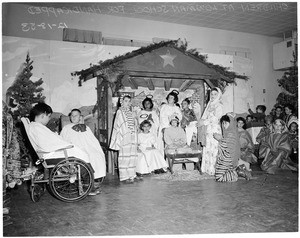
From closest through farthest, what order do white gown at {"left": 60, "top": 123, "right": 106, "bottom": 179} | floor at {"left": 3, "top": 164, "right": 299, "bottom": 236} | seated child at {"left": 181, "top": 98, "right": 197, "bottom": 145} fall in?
1. floor at {"left": 3, "top": 164, "right": 299, "bottom": 236}
2. white gown at {"left": 60, "top": 123, "right": 106, "bottom": 179}
3. seated child at {"left": 181, "top": 98, "right": 197, "bottom": 145}

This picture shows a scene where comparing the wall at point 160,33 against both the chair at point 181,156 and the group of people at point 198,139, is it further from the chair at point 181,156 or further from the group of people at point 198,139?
the chair at point 181,156

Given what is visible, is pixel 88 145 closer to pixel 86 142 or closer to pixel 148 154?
pixel 86 142

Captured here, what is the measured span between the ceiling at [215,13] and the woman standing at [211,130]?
9.03 ft

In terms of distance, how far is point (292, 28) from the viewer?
10.6m

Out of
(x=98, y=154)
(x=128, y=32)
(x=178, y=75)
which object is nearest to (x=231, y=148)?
(x=178, y=75)

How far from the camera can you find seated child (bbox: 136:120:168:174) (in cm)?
624

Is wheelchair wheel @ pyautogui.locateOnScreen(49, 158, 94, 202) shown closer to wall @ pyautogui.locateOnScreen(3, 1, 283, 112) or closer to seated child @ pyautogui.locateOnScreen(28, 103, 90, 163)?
seated child @ pyautogui.locateOnScreen(28, 103, 90, 163)

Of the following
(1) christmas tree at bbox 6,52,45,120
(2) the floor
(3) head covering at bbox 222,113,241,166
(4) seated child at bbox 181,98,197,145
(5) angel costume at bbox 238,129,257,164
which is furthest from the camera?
(4) seated child at bbox 181,98,197,145

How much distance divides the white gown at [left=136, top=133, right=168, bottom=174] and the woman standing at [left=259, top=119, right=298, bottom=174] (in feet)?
7.92

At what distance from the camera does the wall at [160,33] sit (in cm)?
780

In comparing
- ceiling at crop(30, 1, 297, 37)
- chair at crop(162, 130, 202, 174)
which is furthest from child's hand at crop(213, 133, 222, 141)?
ceiling at crop(30, 1, 297, 37)

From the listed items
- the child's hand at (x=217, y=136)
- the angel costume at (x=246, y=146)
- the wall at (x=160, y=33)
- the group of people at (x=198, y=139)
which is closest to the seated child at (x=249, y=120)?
the group of people at (x=198, y=139)

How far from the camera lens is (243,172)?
19.2 ft

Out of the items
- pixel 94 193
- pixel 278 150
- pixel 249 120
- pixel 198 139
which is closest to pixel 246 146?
pixel 278 150
